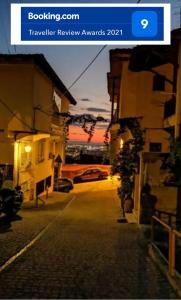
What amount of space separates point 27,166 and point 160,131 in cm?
811

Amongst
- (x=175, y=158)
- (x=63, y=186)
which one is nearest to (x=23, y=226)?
(x=175, y=158)

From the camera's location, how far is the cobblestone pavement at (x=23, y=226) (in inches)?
461

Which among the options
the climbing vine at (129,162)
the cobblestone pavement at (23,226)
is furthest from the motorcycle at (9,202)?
→ the climbing vine at (129,162)

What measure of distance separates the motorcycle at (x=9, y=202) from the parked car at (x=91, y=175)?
2297 cm

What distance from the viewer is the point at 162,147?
849 inches

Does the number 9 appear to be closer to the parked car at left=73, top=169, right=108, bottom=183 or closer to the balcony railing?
the balcony railing

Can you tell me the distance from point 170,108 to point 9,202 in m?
7.67

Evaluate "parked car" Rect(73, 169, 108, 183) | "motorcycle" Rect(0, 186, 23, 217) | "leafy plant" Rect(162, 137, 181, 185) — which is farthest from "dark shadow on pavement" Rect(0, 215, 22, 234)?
"parked car" Rect(73, 169, 108, 183)

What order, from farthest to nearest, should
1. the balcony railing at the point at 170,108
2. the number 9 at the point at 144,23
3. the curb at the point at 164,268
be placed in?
the balcony railing at the point at 170,108 → the number 9 at the point at 144,23 → the curb at the point at 164,268

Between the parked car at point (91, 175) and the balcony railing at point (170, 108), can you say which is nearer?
the balcony railing at point (170, 108)

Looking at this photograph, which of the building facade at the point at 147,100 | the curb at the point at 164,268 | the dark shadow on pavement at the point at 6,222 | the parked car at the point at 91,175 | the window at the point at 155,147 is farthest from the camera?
the parked car at the point at 91,175

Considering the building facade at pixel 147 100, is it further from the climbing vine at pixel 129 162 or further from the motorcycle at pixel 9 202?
the motorcycle at pixel 9 202

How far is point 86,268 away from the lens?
9.18m

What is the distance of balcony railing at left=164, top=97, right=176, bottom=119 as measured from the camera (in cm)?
1739
